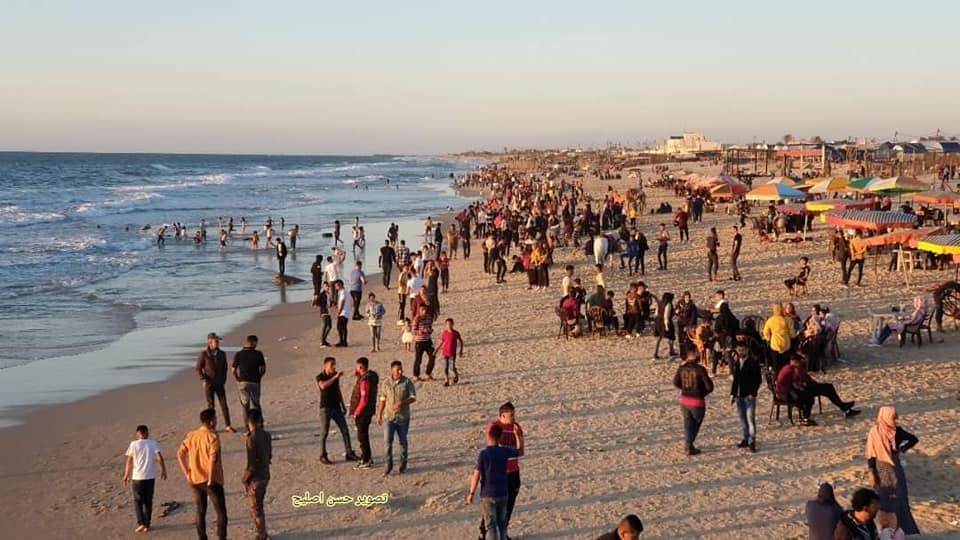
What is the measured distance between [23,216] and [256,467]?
52.2 m

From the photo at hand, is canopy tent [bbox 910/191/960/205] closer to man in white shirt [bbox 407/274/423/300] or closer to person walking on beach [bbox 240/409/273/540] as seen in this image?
man in white shirt [bbox 407/274/423/300]

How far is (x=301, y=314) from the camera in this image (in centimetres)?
1927

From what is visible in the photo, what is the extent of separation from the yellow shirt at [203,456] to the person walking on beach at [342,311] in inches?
296

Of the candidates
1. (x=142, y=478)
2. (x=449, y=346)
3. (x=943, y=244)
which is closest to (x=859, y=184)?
(x=943, y=244)

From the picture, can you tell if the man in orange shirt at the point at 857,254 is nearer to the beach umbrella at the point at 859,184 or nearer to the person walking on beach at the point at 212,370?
the beach umbrella at the point at 859,184

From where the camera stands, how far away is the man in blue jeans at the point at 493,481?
6492mm

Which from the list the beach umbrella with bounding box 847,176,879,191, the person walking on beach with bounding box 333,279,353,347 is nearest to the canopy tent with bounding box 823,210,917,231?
the beach umbrella with bounding box 847,176,879,191

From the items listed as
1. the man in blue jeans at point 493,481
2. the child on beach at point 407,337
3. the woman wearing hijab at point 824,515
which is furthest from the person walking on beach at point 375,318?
the woman wearing hijab at point 824,515

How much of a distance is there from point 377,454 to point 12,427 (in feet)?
17.2

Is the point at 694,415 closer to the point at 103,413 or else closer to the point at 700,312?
the point at 700,312

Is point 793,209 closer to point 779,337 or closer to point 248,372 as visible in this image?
point 779,337

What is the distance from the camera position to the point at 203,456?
7.15 m

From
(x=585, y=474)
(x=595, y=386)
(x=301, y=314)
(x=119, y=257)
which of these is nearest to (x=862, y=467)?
(x=585, y=474)

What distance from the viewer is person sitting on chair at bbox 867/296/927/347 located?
516 inches
